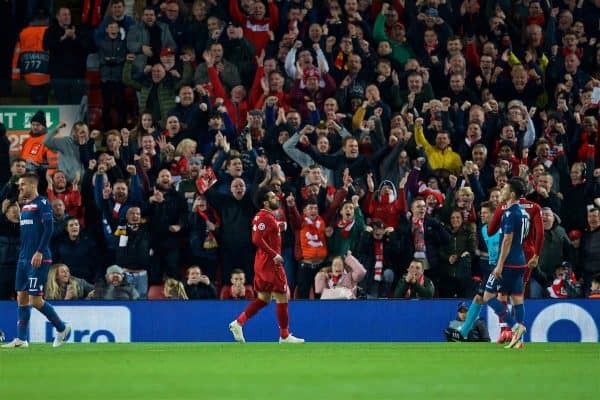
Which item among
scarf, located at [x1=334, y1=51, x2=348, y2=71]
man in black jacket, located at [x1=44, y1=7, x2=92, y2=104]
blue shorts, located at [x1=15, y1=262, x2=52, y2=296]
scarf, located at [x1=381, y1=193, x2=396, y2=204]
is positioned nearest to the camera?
blue shorts, located at [x1=15, y1=262, x2=52, y2=296]

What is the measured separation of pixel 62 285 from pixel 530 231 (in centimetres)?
751

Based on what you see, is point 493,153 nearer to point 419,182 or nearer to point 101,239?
point 419,182

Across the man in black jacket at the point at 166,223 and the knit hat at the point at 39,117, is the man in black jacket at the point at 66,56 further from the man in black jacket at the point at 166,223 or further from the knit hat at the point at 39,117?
the man in black jacket at the point at 166,223

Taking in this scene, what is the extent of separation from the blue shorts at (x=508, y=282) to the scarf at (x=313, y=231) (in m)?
4.49

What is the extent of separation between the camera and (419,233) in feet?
65.6

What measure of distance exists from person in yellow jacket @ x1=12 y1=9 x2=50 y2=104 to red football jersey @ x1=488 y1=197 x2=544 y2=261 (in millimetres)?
10628

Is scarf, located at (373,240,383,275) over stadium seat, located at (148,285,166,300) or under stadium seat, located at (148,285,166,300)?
over

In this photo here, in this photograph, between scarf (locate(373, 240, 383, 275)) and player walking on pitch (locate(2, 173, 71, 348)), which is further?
scarf (locate(373, 240, 383, 275))

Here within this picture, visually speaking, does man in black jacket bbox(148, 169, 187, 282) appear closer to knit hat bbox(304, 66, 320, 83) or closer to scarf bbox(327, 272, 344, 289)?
scarf bbox(327, 272, 344, 289)

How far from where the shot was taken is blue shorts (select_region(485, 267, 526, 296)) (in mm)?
16047

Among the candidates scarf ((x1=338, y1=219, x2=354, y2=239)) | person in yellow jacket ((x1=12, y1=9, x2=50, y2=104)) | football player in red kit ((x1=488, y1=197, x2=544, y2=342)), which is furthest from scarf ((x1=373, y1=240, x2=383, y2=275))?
person in yellow jacket ((x1=12, y1=9, x2=50, y2=104))

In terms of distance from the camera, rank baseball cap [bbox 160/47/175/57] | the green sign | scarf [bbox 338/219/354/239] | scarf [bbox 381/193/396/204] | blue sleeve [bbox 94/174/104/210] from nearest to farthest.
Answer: scarf [bbox 338/219/354/239] → scarf [bbox 381/193/396/204] → blue sleeve [bbox 94/174/104/210] → baseball cap [bbox 160/47/175/57] → the green sign

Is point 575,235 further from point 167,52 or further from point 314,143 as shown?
point 167,52

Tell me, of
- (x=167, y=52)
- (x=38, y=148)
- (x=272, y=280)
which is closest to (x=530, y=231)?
(x=272, y=280)
